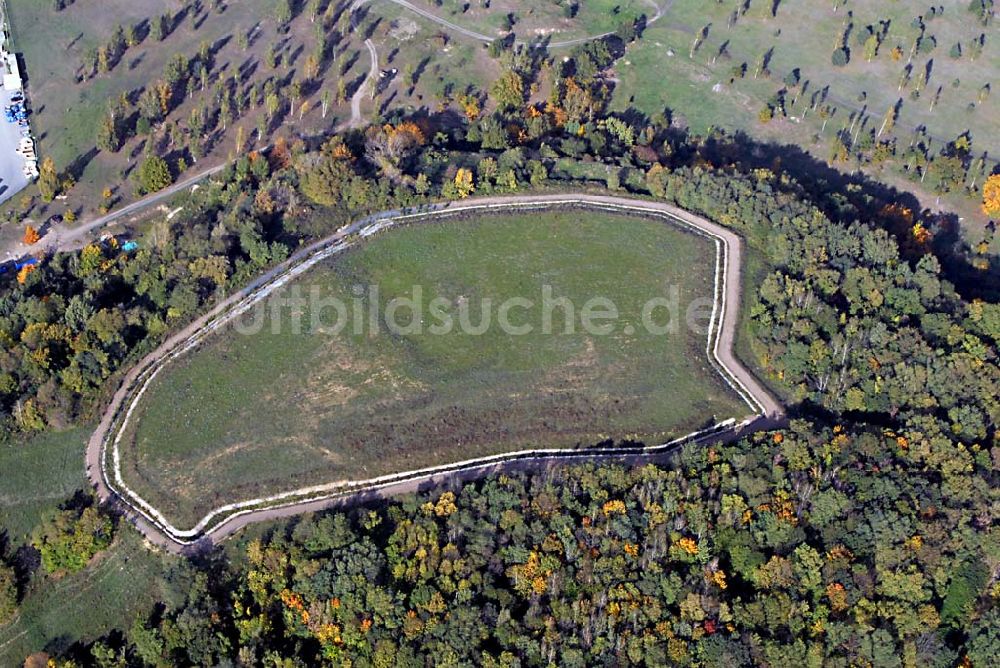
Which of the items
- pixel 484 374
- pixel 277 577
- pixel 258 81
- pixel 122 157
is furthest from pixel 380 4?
pixel 277 577

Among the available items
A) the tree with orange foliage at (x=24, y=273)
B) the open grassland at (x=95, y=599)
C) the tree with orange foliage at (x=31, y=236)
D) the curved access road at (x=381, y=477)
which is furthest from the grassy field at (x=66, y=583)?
the tree with orange foliage at (x=31, y=236)

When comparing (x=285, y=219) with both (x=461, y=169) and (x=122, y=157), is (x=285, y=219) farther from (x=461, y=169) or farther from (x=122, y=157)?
(x=122, y=157)

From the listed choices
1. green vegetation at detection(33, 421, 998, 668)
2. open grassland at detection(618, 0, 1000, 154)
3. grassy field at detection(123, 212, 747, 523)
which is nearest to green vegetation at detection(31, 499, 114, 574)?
grassy field at detection(123, 212, 747, 523)

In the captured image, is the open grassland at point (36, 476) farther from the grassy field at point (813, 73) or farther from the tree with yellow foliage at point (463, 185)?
the grassy field at point (813, 73)

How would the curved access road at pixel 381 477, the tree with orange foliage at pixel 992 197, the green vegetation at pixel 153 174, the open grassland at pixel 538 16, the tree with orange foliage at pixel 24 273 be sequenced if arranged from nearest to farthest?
the curved access road at pixel 381 477, the tree with orange foliage at pixel 24 273, the tree with orange foliage at pixel 992 197, the green vegetation at pixel 153 174, the open grassland at pixel 538 16

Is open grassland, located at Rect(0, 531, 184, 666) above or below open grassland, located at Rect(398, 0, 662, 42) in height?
below

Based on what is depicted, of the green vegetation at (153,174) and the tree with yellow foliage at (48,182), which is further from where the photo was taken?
the green vegetation at (153,174)

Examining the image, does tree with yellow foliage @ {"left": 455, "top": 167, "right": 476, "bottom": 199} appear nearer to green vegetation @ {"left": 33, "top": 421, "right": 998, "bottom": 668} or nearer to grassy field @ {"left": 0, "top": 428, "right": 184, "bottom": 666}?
green vegetation @ {"left": 33, "top": 421, "right": 998, "bottom": 668}
